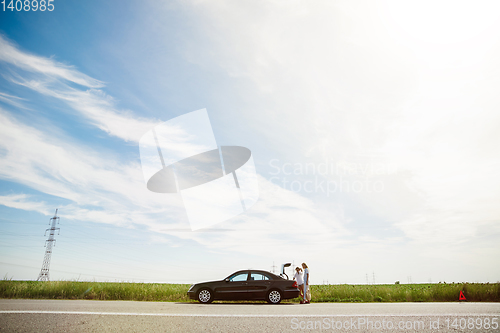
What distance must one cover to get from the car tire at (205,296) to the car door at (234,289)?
0.39m

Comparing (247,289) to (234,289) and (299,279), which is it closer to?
(234,289)

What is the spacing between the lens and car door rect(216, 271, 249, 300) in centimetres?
1377

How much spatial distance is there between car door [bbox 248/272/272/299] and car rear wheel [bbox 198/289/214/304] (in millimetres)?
1872

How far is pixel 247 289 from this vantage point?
13.9 metres

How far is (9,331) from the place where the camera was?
5359mm

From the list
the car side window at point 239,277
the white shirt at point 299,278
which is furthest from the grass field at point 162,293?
the car side window at point 239,277

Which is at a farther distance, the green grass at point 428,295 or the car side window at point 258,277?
the green grass at point 428,295

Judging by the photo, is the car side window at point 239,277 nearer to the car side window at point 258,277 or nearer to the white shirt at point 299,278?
the car side window at point 258,277

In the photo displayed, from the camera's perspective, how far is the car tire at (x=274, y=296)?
13695mm

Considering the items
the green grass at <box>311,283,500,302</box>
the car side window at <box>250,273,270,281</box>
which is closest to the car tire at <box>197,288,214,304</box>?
the car side window at <box>250,273,270,281</box>

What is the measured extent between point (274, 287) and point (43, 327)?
10049 mm

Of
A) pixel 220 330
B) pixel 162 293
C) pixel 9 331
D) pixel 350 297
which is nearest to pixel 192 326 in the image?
pixel 220 330

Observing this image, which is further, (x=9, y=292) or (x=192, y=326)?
(x=9, y=292)

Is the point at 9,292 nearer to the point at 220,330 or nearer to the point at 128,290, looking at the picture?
the point at 128,290
